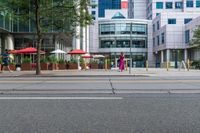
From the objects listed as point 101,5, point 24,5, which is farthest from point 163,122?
point 101,5

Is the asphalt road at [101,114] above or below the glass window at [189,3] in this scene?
below

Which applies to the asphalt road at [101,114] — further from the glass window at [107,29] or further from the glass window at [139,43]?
the glass window at [107,29]

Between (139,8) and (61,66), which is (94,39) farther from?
(61,66)

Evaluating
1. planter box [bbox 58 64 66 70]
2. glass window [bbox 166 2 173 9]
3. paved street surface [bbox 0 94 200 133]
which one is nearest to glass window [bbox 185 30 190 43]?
glass window [bbox 166 2 173 9]

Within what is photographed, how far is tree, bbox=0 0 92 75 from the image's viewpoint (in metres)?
25.6

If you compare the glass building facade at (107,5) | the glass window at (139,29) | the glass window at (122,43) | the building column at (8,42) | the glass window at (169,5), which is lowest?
the building column at (8,42)

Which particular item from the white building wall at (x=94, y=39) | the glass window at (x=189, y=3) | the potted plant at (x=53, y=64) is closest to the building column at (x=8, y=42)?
the potted plant at (x=53, y=64)

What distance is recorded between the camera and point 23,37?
2074 inches

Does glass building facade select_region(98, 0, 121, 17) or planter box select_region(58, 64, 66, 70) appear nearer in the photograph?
planter box select_region(58, 64, 66, 70)

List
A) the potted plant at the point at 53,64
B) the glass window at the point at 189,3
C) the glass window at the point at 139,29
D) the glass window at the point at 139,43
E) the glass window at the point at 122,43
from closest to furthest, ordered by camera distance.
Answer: the potted plant at the point at 53,64
the glass window at the point at 122,43
the glass window at the point at 139,29
the glass window at the point at 139,43
the glass window at the point at 189,3

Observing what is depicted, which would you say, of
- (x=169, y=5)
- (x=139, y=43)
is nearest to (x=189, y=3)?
(x=169, y=5)

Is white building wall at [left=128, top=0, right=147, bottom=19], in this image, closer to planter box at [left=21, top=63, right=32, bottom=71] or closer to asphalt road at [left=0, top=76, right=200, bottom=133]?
planter box at [left=21, top=63, right=32, bottom=71]

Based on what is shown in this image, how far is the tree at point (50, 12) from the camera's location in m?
25.6

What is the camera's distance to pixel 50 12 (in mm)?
26094
